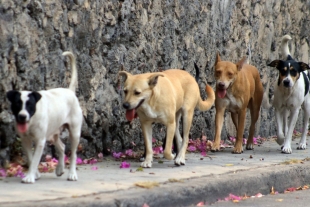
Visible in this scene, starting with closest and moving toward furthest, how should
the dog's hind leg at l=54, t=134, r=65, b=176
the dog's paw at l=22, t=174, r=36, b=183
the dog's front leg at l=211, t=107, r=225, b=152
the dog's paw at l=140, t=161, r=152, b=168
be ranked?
the dog's paw at l=22, t=174, r=36, b=183 < the dog's hind leg at l=54, t=134, r=65, b=176 < the dog's paw at l=140, t=161, r=152, b=168 < the dog's front leg at l=211, t=107, r=225, b=152

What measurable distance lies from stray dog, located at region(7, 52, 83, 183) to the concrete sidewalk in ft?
0.71

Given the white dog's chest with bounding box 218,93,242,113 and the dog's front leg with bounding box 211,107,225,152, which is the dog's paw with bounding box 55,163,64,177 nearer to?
the dog's front leg with bounding box 211,107,225,152

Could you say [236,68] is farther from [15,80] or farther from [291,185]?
[15,80]

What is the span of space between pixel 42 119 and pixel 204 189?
1.77 metres

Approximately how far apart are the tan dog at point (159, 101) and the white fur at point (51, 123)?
94cm

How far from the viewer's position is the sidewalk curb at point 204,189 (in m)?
6.14

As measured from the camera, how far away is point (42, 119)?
6.82 meters

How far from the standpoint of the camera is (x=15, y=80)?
7785mm

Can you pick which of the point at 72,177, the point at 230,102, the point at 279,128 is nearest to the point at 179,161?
the point at 72,177

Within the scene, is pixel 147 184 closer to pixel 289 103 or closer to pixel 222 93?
pixel 222 93

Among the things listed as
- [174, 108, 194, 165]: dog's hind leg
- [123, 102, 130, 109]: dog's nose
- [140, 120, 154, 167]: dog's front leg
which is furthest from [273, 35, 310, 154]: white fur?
[123, 102, 130, 109]: dog's nose

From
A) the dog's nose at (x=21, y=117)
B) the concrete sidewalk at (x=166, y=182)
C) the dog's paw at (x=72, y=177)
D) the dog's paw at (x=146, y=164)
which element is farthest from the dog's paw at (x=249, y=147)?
the dog's nose at (x=21, y=117)

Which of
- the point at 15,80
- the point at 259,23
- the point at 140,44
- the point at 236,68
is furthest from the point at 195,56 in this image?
the point at 15,80

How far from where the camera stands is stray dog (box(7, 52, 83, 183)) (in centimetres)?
664
